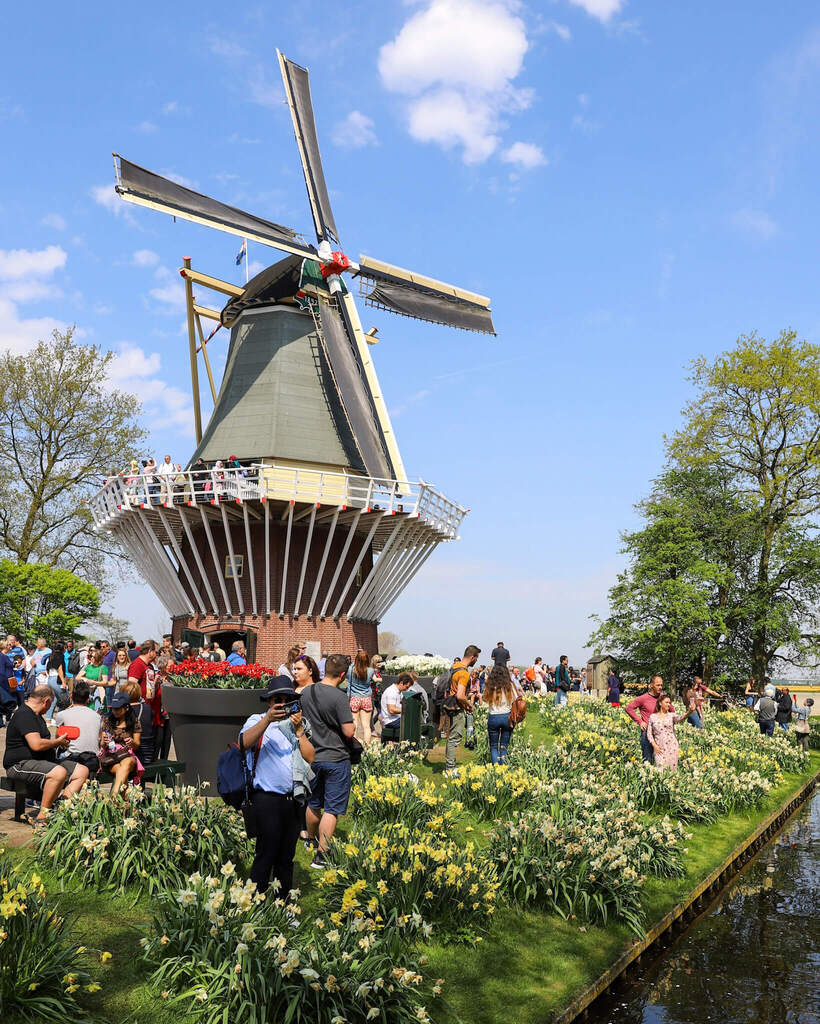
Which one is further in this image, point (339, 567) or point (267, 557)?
point (339, 567)

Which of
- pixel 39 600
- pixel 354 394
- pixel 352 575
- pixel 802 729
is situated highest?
pixel 354 394

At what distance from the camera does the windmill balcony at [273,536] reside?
24477mm

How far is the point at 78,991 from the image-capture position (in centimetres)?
503

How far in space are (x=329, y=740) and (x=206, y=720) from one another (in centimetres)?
Answer: 338

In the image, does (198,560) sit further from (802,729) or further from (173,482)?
(802,729)

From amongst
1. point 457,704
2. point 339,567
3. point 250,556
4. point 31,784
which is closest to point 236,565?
point 250,556

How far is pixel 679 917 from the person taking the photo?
8523 mm

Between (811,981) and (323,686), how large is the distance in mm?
4627

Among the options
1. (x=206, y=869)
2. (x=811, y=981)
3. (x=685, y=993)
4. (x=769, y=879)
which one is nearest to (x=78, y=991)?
(x=206, y=869)

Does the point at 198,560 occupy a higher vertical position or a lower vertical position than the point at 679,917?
higher

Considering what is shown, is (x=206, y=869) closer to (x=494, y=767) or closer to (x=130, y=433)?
(x=494, y=767)

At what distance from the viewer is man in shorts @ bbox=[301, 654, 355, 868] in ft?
23.6

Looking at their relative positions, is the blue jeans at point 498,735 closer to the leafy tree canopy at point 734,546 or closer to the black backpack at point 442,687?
the black backpack at point 442,687

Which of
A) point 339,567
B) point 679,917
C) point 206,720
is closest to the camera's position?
point 679,917
